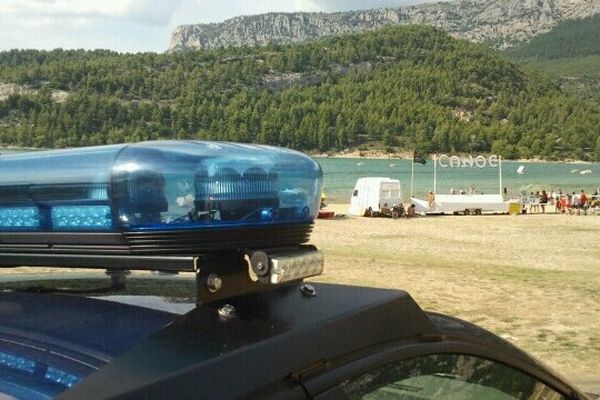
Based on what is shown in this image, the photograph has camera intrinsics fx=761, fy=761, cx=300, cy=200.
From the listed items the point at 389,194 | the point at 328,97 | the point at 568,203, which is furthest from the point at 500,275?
the point at 328,97

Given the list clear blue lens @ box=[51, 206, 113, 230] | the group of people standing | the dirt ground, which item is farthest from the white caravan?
clear blue lens @ box=[51, 206, 113, 230]

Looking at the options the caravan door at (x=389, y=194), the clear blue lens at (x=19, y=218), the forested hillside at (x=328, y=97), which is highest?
the forested hillside at (x=328, y=97)

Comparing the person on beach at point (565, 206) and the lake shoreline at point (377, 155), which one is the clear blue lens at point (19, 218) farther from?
the lake shoreline at point (377, 155)

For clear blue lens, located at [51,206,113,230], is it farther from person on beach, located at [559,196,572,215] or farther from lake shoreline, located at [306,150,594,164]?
lake shoreline, located at [306,150,594,164]

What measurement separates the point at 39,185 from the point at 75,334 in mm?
422

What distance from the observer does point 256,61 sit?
191000 mm

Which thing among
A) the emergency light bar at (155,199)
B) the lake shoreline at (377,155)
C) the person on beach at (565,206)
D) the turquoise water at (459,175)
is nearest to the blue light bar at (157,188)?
the emergency light bar at (155,199)

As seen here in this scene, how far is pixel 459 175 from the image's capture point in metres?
119

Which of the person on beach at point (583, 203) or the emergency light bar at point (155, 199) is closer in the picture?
the emergency light bar at point (155, 199)

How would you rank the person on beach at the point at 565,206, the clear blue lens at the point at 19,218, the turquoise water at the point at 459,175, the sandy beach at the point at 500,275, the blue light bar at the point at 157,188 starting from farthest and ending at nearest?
the turquoise water at the point at 459,175
the person on beach at the point at 565,206
the sandy beach at the point at 500,275
the clear blue lens at the point at 19,218
the blue light bar at the point at 157,188

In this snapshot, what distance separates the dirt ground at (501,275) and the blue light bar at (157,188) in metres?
4.93

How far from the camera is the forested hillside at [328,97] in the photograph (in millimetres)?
133625

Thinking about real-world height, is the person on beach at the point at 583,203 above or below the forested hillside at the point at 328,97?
below

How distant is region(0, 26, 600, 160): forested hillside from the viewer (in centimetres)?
13362
